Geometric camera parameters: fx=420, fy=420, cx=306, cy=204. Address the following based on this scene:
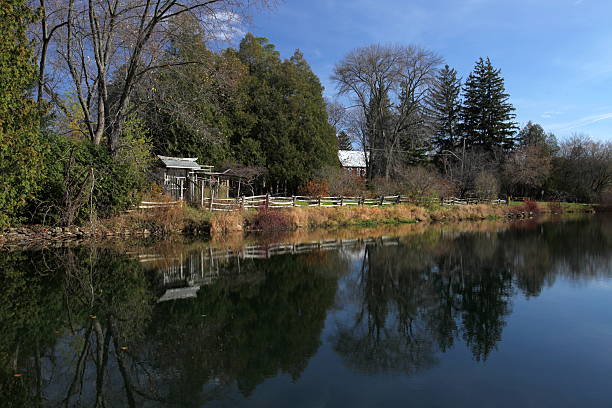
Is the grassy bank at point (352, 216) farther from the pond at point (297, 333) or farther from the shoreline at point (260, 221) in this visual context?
the pond at point (297, 333)

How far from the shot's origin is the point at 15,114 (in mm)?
13648

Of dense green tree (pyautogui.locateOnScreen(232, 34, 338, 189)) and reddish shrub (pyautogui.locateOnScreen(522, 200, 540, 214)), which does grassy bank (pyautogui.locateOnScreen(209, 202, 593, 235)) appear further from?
dense green tree (pyautogui.locateOnScreen(232, 34, 338, 189))

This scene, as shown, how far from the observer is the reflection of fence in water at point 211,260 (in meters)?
9.50

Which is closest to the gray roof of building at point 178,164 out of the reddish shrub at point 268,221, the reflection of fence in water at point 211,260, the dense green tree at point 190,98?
the dense green tree at point 190,98

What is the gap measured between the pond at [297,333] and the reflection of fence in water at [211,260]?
0.09 metres

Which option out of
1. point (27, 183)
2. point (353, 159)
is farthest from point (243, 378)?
point (353, 159)

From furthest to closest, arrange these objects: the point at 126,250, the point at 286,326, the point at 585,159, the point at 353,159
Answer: the point at 353,159 → the point at 585,159 → the point at 126,250 → the point at 286,326

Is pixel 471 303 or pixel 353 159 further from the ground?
pixel 353 159

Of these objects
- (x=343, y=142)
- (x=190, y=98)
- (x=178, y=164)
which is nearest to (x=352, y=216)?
(x=178, y=164)

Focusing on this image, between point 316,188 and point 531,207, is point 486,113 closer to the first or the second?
point 531,207

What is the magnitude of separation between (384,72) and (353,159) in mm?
23093

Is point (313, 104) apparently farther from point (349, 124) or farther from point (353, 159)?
point (353, 159)

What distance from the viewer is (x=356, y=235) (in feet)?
69.9

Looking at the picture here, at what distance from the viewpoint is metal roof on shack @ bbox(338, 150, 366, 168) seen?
58.2m
